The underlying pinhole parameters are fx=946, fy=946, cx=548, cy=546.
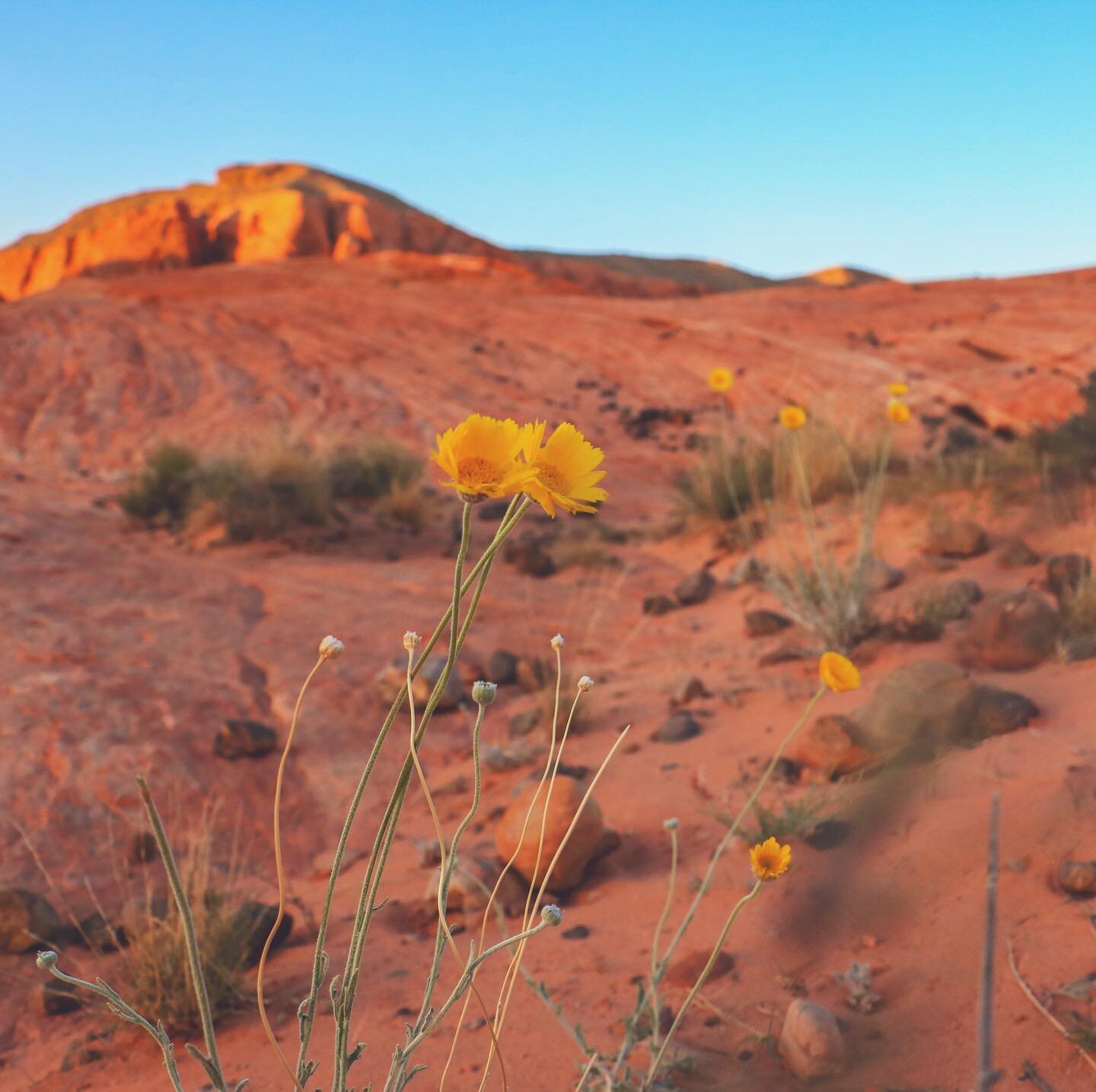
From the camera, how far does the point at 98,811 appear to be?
3.38 meters

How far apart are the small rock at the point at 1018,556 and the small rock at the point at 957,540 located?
22 cm

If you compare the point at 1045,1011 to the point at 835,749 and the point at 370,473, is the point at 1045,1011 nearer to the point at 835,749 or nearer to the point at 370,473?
the point at 835,749

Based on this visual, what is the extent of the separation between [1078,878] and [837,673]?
33.0 inches

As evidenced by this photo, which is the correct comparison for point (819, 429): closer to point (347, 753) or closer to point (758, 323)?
point (347, 753)

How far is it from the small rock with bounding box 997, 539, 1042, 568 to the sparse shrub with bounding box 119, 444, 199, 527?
573 centimetres

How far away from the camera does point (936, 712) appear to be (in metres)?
3.04

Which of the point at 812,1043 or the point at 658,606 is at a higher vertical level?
the point at 658,606

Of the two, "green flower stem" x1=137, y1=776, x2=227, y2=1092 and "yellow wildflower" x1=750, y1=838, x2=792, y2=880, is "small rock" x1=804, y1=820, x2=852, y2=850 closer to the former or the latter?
"yellow wildflower" x1=750, y1=838, x2=792, y2=880

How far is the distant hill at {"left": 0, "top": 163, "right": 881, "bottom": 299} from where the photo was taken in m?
30.6

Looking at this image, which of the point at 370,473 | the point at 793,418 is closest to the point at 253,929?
the point at 793,418

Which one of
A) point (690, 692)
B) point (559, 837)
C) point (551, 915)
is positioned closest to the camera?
point (551, 915)

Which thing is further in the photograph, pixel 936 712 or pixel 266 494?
pixel 266 494

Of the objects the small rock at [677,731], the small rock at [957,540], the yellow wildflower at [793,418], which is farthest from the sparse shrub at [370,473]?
the yellow wildflower at [793,418]

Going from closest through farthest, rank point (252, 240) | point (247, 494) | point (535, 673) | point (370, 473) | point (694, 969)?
point (694, 969)
point (535, 673)
point (247, 494)
point (370, 473)
point (252, 240)
